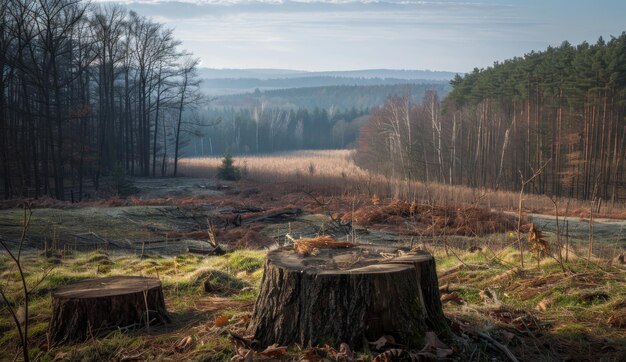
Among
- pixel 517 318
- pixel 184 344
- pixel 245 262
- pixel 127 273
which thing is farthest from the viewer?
pixel 245 262

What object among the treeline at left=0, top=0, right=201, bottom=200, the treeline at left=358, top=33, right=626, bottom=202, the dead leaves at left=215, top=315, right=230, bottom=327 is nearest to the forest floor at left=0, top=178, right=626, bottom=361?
the dead leaves at left=215, top=315, right=230, bottom=327

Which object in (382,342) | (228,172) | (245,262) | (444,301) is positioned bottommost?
(228,172)

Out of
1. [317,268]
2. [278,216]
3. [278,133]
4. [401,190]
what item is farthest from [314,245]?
[278,133]

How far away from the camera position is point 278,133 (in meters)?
111

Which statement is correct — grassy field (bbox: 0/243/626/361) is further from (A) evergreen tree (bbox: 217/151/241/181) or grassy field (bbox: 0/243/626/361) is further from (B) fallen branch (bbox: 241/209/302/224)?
(A) evergreen tree (bbox: 217/151/241/181)

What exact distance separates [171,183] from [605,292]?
39.7 meters

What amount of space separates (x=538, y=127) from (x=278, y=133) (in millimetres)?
72564

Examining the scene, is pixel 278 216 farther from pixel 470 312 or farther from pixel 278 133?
pixel 278 133

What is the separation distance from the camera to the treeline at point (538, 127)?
36906mm

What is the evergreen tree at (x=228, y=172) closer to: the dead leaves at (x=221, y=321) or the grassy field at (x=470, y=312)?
the grassy field at (x=470, y=312)

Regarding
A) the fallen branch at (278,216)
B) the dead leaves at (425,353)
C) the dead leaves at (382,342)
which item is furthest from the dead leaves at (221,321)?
the fallen branch at (278,216)

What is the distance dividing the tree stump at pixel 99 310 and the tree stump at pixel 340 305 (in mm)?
1275

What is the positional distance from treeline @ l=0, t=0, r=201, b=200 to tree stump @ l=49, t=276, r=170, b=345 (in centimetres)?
2311

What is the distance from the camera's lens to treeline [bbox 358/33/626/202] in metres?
36.9
